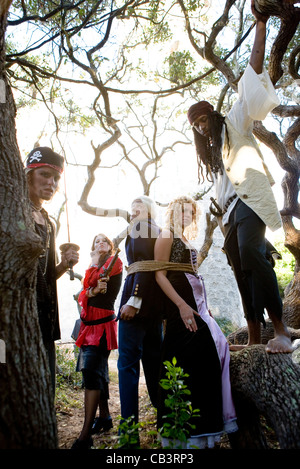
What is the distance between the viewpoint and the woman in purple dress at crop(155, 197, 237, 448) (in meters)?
2.01

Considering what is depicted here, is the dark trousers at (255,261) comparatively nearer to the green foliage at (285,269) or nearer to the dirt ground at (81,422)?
the dirt ground at (81,422)

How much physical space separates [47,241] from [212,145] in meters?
1.72

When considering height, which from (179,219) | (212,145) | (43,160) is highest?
(212,145)

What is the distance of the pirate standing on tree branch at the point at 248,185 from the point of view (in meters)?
2.24

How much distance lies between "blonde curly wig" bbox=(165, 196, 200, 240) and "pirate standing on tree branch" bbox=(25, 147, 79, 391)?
0.96m

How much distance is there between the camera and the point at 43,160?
97.0 inches

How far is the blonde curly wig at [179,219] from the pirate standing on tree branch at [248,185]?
0.31m

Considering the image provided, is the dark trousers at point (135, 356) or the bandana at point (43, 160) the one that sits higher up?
the bandana at point (43, 160)

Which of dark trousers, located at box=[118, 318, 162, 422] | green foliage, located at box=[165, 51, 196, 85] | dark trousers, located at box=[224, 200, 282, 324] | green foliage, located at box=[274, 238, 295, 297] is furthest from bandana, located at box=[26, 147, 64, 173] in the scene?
green foliage, located at box=[274, 238, 295, 297]

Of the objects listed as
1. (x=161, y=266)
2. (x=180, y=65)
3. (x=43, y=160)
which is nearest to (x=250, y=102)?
(x=161, y=266)

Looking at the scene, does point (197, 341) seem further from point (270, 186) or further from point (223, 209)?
point (270, 186)

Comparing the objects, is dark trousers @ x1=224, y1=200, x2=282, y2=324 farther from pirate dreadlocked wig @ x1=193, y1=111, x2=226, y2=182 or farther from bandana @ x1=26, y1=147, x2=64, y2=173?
bandana @ x1=26, y1=147, x2=64, y2=173

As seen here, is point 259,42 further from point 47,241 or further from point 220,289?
point 220,289

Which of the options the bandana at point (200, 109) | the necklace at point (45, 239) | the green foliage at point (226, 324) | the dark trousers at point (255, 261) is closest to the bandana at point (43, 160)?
the necklace at point (45, 239)
